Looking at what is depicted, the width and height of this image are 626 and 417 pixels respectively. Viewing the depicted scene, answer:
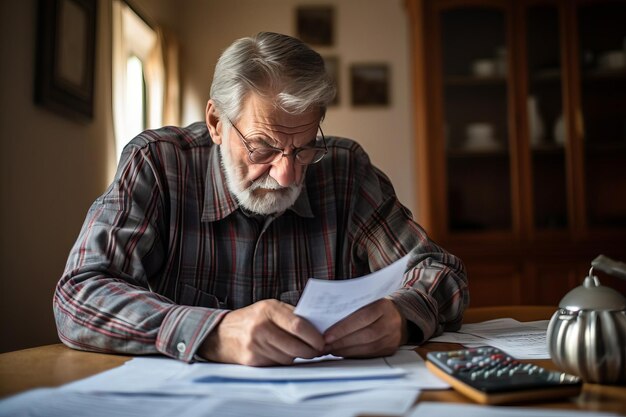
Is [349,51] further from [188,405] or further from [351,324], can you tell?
[188,405]

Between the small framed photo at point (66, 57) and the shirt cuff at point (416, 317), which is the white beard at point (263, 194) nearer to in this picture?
the shirt cuff at point (416, 317)

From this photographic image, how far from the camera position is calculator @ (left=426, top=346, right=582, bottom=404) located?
68 cm

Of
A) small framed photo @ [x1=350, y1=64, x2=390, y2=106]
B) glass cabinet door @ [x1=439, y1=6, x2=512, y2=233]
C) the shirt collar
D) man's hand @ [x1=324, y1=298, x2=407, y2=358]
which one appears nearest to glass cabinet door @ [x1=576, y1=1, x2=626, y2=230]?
glass cabinet door @ [x1=439, y1=6, x2=512, y2=233]

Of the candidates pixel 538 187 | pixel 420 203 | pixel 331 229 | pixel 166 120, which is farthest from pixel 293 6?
pixel 331 229

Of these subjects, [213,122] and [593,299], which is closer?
[593,299]

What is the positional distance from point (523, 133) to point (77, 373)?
3.07 metres

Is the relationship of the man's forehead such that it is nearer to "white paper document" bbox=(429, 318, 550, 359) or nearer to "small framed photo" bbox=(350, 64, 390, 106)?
"white paper document" bbox=(429, 318, 550, 359)

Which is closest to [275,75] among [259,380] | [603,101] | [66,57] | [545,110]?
[259,380]

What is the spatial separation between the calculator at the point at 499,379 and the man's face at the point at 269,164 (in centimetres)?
64

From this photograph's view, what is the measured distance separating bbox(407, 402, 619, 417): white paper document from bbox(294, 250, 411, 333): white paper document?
19 cm

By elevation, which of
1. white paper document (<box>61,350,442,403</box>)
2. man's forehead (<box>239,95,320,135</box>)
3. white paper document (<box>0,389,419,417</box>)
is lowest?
white paper document (<box>0,389,419,417</box>)

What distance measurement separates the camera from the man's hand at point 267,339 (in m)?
0.89

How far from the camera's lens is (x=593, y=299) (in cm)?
77

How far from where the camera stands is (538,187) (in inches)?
136
